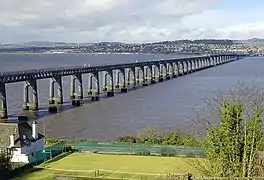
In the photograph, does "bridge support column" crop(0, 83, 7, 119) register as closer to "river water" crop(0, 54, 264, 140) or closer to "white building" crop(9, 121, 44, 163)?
"river water" crop(0, 54, 264, 140)

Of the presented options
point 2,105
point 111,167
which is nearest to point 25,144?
point 111,167

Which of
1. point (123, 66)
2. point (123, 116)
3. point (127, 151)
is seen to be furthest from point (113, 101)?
point (127, 151)

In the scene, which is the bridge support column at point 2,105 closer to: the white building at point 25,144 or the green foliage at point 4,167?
the white building at point 25,144

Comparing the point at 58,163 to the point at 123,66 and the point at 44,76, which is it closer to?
the point at 44,76

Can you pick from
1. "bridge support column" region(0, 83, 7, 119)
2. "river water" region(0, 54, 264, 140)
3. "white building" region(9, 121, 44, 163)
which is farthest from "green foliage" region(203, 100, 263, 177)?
"bridge support column" region(0, 83, 7, 119)

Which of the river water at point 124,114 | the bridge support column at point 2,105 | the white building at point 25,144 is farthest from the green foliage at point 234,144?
the bridge support column at point 2,105

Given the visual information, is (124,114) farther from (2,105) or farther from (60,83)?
(60,83)
